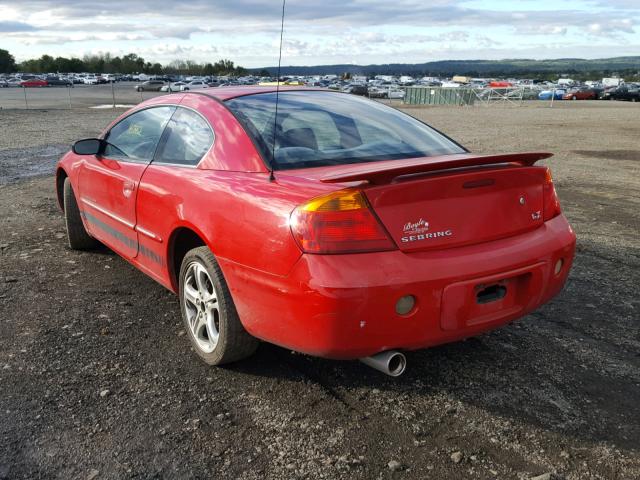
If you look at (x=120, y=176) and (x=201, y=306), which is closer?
(x=201, y=306)

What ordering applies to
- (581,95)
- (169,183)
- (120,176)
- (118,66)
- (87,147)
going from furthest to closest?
(118,66) → (581,95) → (87,147) → (120,176) → (169,183)

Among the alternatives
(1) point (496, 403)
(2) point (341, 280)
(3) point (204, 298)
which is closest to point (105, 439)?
(3) point (204, 298)

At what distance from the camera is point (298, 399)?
9.88ft

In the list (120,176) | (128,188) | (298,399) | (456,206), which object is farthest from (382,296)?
(120,176)

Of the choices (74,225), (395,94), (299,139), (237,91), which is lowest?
(395,94)

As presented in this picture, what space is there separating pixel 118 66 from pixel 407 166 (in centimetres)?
14759

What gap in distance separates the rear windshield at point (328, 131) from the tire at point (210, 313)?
659mm

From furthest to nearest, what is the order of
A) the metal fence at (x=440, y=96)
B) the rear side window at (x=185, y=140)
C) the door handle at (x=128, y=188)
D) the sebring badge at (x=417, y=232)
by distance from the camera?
1. the metal fence at (x=440, y=96)
2. the door handle at (x=128, y=188)
3. the rear side window at (x=185, y=140)
4. the sebring badge at (x=417, y=232)

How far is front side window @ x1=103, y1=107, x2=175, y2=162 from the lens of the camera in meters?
4.00

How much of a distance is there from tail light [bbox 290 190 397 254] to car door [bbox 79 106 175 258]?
1702mm

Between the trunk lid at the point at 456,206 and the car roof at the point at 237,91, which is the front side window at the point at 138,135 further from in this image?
the trunk lid at the point at 456,206

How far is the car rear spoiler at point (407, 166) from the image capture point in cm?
258

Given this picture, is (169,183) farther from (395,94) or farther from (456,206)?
(395,94)

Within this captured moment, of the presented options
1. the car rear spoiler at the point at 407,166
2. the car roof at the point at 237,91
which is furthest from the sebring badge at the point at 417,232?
the car roof at the point at 237,91
